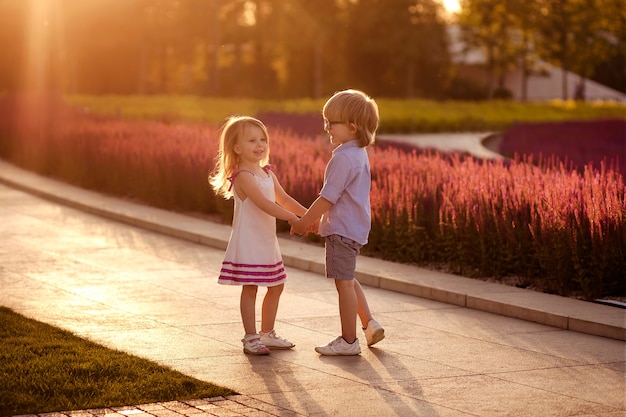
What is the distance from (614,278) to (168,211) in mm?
8468

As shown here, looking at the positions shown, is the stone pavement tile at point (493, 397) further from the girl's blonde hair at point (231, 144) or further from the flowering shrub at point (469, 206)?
the flowering shrub at point (469, 206)

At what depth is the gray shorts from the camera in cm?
810

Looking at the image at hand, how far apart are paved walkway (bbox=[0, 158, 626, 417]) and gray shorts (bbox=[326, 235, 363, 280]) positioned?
55 centimetres

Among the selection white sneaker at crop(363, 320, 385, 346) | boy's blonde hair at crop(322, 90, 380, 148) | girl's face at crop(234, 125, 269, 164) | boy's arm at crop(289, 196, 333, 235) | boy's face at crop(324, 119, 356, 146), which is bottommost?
white sneaker at crop(363, 320, 385, 346)

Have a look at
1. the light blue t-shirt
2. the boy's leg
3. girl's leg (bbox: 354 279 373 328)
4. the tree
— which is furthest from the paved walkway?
the tree

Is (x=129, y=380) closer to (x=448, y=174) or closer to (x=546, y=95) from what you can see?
(x=448, y=174)

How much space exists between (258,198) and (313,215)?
1.26ft

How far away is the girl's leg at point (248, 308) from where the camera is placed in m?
8.20

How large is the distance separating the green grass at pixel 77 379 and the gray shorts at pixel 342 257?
1.32m

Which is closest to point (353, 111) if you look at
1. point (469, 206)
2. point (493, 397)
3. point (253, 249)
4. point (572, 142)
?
point (253, 249)

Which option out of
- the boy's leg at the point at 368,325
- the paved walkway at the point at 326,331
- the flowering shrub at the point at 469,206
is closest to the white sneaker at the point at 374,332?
the boy's leg at the point at 368,325

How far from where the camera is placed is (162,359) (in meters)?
7.92

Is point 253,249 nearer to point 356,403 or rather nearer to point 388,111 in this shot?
point 356,403

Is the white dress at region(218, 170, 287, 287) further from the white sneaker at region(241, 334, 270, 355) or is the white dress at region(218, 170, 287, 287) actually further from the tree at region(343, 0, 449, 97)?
the tree at region(343, 0, 449, 97)
